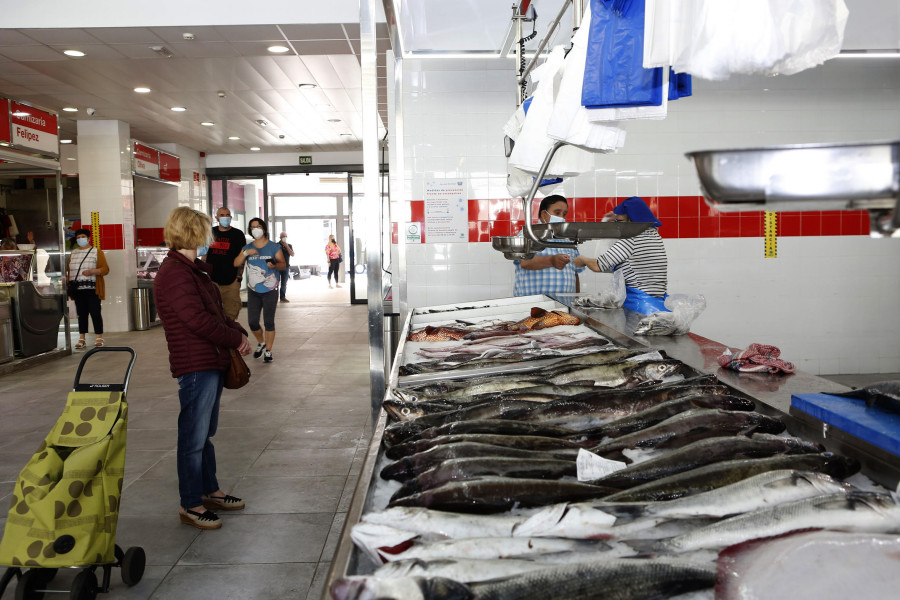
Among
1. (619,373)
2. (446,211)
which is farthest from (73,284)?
(619,373)

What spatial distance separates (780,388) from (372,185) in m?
2.36

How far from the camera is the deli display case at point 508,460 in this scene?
1.23 m

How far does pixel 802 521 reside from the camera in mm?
1242

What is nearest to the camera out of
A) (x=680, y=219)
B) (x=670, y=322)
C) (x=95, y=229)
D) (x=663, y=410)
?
(x=663, y=410)

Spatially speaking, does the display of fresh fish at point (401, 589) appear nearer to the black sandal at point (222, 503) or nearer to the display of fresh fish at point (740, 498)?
Answer: the display of fresh fish at point (740, 498)

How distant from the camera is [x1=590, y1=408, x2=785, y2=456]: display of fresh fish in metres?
1.74

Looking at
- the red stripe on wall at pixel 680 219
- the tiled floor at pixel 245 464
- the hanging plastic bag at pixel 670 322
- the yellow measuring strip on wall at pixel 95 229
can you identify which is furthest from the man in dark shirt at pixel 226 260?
the hanging plastic bag at pixel 670 322

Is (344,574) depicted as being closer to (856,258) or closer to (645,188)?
(645,188)

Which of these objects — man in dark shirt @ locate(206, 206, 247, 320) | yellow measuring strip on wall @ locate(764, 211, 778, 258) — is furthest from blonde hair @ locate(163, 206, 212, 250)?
yellow measuring strip on wall @ locate(764, 211, 778, 258)

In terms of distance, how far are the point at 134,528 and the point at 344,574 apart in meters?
2.82

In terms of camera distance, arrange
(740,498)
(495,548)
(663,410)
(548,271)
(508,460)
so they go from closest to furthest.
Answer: (495,548)
(740,498)
(508,460)
(663,410)
(548,271)

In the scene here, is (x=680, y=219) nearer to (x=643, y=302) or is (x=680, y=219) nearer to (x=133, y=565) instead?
(x=643, y=302)

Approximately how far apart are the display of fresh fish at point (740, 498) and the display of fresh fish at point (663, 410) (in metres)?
0.45

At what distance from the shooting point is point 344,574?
1168 mm
